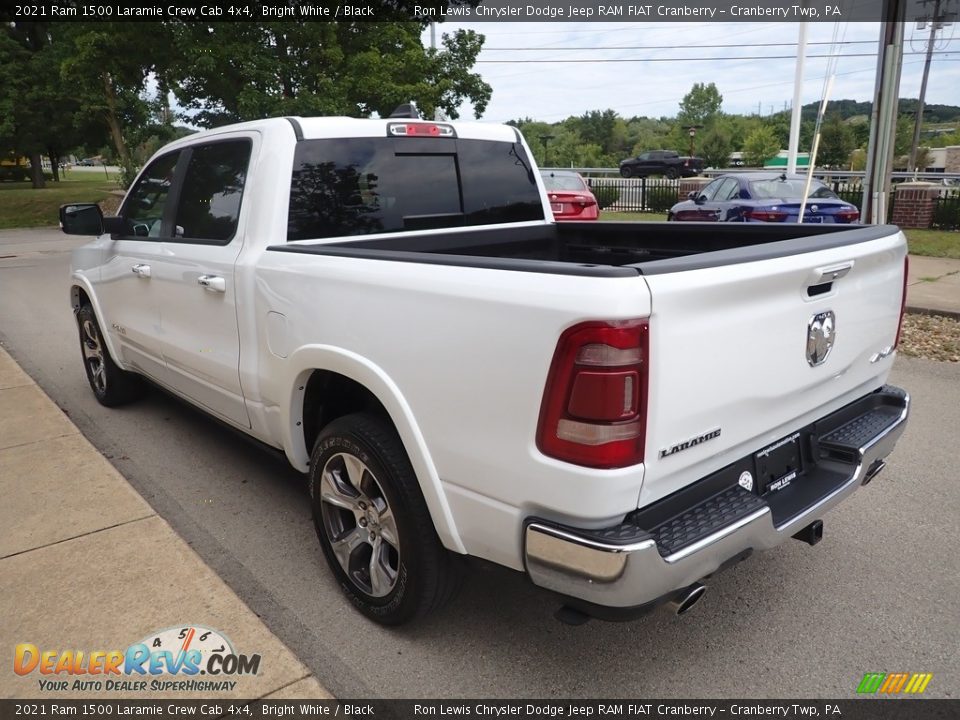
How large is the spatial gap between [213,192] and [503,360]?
2.38 metres

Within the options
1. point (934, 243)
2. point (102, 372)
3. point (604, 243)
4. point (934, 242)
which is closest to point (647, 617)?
point (604, 243)

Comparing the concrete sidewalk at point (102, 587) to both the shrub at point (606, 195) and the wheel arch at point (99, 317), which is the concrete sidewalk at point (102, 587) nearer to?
the wheel arch at point (99, 317)

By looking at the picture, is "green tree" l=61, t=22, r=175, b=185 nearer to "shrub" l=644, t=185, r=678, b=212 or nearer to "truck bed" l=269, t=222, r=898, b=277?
"shrub" l=644, t=185, r=678, b=212

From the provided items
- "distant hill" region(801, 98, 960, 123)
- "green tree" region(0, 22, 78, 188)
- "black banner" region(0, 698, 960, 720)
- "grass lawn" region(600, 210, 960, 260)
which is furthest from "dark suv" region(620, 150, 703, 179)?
"black banner" region(0, 698, 960, 720)

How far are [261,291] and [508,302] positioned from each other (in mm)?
1517

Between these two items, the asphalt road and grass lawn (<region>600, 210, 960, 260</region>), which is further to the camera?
grass lawn (<region>600, 210, 960, 260</region>)

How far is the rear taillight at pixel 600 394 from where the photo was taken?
1993 millimetres

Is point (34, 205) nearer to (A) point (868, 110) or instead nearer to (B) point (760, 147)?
(A) point (868, 110)

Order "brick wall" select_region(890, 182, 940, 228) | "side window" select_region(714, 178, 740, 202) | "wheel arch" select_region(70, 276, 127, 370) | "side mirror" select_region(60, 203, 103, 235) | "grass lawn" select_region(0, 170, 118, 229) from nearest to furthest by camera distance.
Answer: "side mirror" select_region(60, 203, 103, 235)
"wheel arch" select_region(70, 276, 127, 370)
"side window" select_region(714, 178, 740, 202)
"brick wall" select_region(890, 182, 940, 228)
"grass lawn" select_region(0, 170, 118, 229)

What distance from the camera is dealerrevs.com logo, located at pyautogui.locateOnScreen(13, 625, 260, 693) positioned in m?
2.64

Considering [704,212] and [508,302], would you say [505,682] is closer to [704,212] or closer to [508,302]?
[508,302]

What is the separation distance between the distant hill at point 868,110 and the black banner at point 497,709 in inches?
1825

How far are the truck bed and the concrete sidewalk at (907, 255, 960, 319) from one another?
515 centimetres

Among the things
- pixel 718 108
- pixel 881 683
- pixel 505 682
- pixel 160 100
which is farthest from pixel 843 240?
pixel 718 108
